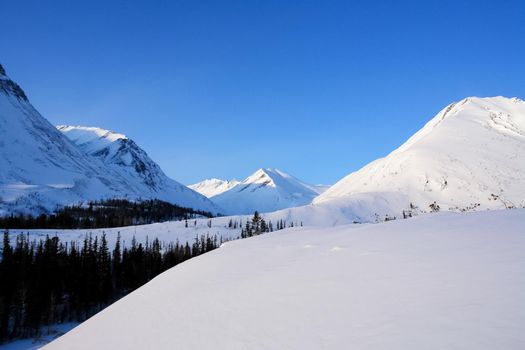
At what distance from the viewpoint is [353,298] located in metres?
11.6

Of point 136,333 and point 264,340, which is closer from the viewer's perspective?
point 264,340

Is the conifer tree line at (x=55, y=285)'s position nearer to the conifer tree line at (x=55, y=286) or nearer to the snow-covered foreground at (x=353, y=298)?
the conifer tree line at (x=55, y=286)

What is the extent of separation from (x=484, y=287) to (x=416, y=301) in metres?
1.81

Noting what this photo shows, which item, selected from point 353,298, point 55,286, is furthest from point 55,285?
point 353,298

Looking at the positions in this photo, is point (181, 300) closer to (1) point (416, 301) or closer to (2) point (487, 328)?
(1) point (416, 301)

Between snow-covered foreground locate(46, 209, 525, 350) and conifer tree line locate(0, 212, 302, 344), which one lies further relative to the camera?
conifer tree line locate(0, 212, 302, 344)

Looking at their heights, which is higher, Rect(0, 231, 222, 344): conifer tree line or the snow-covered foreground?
the snow-covered foreground

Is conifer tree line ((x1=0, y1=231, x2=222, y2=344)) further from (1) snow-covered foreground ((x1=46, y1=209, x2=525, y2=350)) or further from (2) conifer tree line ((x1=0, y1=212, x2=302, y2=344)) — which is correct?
Result: (1) snow-covered foreground ((x1=46, y1=209, x2=525, y2=350))

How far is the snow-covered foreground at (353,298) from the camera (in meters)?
8.77

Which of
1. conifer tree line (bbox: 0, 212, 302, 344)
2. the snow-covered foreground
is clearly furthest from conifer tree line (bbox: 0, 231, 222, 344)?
the snow-covered foreground

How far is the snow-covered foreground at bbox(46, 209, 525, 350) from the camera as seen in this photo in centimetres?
877

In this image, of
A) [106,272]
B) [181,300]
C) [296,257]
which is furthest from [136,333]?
[106,272]

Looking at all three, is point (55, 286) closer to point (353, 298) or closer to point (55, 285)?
point (55, 285)

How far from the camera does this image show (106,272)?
108 m
